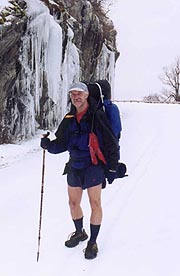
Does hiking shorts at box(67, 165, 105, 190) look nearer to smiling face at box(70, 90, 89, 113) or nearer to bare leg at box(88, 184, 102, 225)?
bare leg at box(88, 184, 102, 225)

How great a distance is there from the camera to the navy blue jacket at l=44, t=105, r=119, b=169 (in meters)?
3.63

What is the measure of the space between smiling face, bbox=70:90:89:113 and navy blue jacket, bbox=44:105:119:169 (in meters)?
0.07

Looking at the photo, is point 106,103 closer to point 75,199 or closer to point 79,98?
point 79,98

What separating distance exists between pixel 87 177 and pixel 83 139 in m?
0.35

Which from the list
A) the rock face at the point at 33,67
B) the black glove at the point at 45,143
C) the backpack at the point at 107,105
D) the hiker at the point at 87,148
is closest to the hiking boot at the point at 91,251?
the hiker at the point at 87,148

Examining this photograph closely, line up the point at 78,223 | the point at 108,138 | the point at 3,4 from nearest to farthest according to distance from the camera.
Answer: the point at 108,138 → the point at 78,223 → the point at 3,4

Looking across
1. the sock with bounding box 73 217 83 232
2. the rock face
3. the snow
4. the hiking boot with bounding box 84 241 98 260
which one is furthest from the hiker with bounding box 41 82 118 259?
the snow

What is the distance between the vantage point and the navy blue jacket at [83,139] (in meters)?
3.63

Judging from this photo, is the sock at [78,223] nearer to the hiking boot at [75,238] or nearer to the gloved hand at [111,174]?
the hiking boot at [75,238]

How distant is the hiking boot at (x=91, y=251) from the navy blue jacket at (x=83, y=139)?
758mm

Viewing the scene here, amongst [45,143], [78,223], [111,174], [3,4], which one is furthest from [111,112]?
[3,4]

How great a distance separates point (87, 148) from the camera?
3742mm

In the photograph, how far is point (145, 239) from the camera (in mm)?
4312

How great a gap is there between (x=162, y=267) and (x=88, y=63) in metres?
14.5
